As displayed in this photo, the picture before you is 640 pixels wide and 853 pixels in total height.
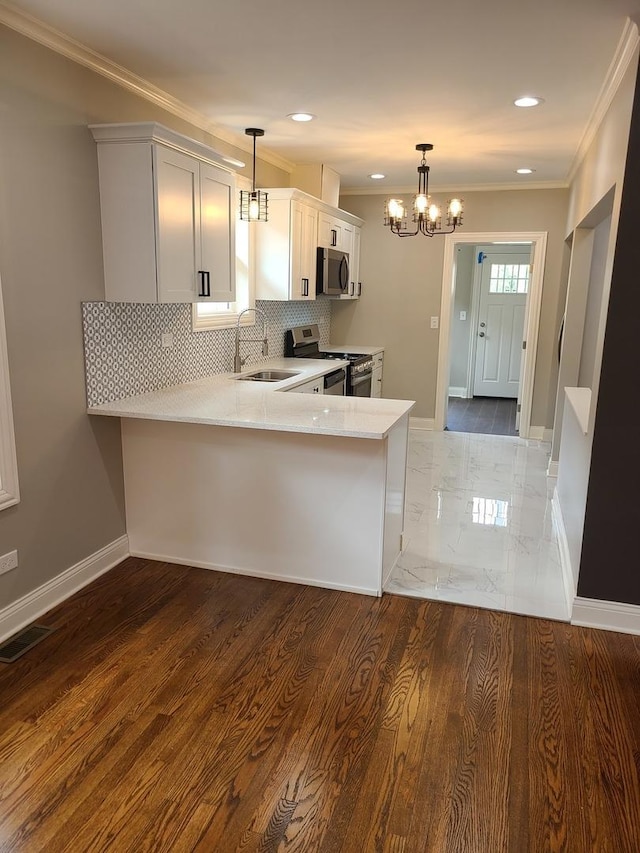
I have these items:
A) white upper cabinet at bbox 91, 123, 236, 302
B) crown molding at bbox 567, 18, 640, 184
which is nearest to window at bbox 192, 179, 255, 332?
white upper cabinet at bbox 91, 123, 236, 302

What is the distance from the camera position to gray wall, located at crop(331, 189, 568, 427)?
6202mm

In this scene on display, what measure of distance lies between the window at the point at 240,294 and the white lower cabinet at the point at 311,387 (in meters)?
0.75

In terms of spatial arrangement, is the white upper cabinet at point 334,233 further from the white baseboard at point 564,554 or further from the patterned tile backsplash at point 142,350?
the white baseboard at point 564,554

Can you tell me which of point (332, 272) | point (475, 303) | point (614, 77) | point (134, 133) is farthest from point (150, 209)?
point (475, 303)

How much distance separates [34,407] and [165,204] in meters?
1.18

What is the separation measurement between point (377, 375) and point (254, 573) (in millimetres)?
3664

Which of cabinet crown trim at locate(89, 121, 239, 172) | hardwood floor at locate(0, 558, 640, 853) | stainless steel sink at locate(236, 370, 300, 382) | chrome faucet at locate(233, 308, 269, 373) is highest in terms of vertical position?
cabinet crown trim at locate(89, 121, 239, 172)

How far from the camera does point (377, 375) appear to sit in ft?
21.7

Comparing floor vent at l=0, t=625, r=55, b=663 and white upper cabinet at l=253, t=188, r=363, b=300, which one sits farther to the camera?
white upper cabinet at l=253, t=188, r=363, b=300

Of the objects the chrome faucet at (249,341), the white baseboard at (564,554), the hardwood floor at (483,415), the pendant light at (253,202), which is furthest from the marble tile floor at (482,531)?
the pendant light at (253,202)

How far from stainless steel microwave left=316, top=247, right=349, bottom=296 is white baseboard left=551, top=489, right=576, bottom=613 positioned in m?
2.64

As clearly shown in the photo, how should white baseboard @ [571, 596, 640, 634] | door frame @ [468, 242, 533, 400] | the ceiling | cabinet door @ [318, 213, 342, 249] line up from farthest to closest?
door frame @ [468, 242, 533, 400] < cabinet door @ [318, 213, 342, 249] < white baseboard @ [571, 596, 640, 634] < the ceiling

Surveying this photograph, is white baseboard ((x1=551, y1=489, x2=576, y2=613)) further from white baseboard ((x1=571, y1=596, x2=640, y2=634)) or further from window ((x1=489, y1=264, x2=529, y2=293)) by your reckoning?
window ((x1=489, y1=264, x2=529, y2=293))

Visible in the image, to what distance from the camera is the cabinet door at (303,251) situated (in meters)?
4.88
